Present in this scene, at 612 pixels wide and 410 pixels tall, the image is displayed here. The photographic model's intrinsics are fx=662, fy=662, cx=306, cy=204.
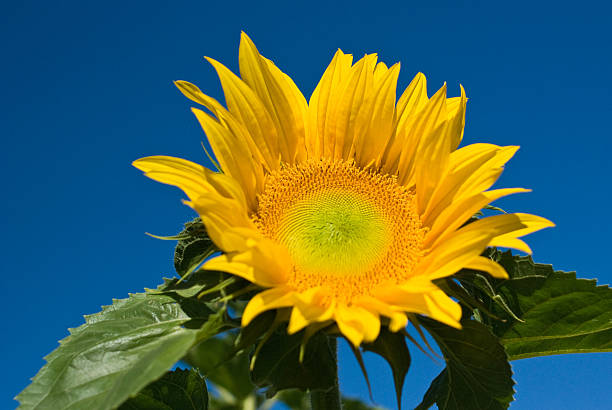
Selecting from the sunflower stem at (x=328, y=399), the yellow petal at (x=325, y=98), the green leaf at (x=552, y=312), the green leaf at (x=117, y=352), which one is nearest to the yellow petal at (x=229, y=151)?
the yellow petal at (x=325, y=98)

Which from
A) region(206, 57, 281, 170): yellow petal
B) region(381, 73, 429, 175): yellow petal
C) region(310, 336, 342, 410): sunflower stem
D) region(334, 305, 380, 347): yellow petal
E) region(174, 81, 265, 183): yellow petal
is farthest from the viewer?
region(381, 73, 429, 175): yellow petal

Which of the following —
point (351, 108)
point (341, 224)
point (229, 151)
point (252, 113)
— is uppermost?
point (351, 108)

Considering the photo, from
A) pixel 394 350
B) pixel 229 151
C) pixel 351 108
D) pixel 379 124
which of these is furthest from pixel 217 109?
pixel 394 350

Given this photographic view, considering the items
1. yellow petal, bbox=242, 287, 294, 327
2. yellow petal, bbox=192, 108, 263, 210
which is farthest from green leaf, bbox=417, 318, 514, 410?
yellow petal, bbox=192, 108, 263, 210

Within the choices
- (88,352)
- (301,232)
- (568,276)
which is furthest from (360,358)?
(568,276)

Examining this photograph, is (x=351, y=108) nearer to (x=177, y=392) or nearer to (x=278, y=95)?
(x=278, y=95)

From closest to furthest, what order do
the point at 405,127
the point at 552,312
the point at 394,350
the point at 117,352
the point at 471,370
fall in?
the point at 394,350
the point at 117,352
the point at 471,370
the point at 552,312
the point at 405,127

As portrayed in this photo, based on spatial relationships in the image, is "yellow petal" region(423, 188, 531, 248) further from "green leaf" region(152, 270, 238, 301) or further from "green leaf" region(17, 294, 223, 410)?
"green leaf" region(17, 294, 223, 410)
